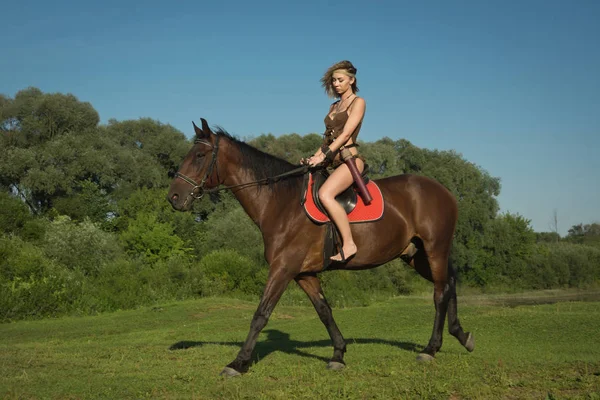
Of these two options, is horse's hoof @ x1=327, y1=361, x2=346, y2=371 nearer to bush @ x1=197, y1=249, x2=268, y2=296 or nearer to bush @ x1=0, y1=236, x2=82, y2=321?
bush @ x1=0, y1=236, x2=82, y2=321

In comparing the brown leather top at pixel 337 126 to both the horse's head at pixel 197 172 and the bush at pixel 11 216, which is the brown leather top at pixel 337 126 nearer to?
the horse's head at pixel 197 172

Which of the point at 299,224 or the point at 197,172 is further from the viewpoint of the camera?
the point at 197,172

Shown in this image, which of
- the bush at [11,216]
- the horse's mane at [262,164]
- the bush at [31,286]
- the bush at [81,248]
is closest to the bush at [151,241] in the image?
the bush at [81,248]

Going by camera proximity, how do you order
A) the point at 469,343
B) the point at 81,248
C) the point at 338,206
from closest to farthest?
the point at 338,206
the point at 469,343
the point at 81,248

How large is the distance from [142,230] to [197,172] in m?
33.8

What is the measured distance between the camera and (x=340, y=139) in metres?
8.45

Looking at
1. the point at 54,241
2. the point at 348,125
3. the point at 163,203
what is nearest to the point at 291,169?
the point at 348,125

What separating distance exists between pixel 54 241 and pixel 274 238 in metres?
30.1

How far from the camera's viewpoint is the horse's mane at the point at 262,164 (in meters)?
8.72

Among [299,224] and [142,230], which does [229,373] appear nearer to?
[299,224]

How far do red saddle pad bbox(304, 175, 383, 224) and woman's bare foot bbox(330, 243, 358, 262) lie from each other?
0.43 meters

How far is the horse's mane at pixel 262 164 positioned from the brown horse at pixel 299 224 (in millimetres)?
16

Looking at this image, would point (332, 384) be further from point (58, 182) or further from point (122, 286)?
point (58, 182)

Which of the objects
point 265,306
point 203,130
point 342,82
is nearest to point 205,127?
point 203,130
